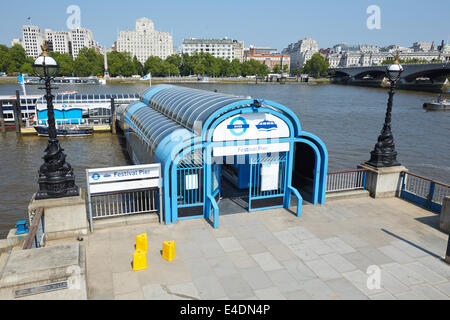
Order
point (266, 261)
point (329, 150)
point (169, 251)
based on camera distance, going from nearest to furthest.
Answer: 1. point (169, 251)
2. point (266, 261)
3. point (329, 150)

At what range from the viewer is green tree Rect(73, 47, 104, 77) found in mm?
142375

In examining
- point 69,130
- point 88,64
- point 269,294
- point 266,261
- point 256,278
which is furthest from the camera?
point 88,64

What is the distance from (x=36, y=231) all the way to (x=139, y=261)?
2.54 metres

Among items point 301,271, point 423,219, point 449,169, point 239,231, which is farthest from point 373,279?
point 449,169

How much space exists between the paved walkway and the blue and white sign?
2.66 m

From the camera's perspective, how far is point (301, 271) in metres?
8.45

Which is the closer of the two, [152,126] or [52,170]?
[52,170]

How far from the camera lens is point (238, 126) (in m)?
11.4

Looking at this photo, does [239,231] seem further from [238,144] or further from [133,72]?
[133,72]

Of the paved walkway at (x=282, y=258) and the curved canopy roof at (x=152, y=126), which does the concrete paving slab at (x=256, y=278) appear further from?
the curved canopy roof at (x=152, y=126)

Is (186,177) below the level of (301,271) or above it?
above

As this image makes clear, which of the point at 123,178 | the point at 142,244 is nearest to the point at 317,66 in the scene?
the point at 123,178

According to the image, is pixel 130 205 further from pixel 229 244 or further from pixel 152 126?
pixel 152 126
